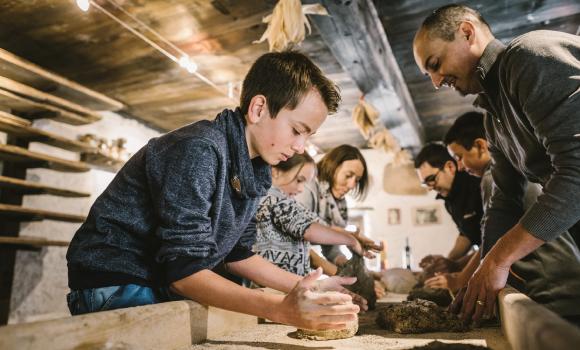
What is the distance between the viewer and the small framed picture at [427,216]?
7.83m

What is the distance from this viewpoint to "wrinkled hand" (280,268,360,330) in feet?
3.94

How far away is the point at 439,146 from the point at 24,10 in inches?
168

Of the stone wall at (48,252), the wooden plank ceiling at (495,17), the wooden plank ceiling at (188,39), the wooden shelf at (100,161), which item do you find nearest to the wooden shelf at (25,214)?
the stone wall at (48,252)

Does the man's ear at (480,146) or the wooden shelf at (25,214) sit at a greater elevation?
the man's ear at (480,146)

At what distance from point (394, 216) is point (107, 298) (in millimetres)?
7343

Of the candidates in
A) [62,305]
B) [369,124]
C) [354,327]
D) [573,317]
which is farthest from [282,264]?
[62,305]

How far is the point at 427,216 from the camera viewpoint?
788 centimetres

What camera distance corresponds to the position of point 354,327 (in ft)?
5.16

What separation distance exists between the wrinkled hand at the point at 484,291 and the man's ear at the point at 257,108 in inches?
45.1

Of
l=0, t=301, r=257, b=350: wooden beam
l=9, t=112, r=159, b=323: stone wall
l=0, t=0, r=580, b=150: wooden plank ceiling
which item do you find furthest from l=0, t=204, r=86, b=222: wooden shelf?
l=0, t=301, r=257, b=350: wooden beam

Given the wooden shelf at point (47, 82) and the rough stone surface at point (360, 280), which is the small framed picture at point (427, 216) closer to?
the rough stone surface at point (360, 280)

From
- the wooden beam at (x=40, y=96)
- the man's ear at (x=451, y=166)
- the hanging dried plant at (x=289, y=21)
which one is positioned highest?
the hanging dried plant at (x=289, y=21)

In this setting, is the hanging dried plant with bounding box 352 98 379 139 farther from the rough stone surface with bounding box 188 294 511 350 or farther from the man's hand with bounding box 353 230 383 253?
the rough stone surface with bounding box 188 294 511 350

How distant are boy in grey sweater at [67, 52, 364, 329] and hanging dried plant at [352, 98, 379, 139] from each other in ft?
10.7
